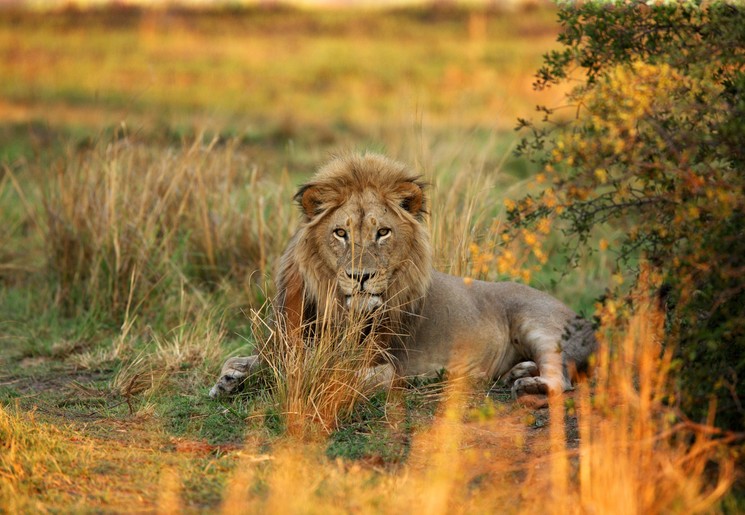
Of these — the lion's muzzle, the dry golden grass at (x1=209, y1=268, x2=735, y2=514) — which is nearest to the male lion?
the lion's muzzle

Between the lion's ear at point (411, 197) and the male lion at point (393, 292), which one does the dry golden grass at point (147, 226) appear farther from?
the lion's ear at point (411, 197)

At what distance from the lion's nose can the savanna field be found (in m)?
0.59

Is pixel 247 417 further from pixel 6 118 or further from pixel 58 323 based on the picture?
pixel 6 118

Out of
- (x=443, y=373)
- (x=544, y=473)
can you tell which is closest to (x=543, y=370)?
(x=443, y=373)

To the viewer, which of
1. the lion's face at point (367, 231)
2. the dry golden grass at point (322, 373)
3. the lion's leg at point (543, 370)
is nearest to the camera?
the dry golden grass at point (322, 373)

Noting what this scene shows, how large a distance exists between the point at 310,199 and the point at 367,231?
15.8 inches

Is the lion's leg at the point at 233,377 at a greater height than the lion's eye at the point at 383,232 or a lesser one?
lesser

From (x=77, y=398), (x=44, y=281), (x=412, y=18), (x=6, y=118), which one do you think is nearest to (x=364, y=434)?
(x=77, y=398)

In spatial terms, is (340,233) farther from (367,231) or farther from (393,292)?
(393,292)

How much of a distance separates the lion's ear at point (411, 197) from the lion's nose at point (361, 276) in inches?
20.8

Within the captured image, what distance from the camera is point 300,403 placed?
16.3ft

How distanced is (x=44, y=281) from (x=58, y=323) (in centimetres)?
58

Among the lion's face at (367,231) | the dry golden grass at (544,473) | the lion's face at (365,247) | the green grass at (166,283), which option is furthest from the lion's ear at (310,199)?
the dry golden grass at (544,473)

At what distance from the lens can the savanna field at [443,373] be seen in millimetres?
3936
